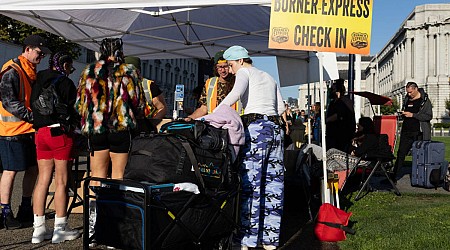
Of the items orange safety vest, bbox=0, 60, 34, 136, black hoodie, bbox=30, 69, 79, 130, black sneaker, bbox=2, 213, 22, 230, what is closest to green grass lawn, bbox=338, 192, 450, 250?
black hoodie, bbox=30, 69, 79, 130

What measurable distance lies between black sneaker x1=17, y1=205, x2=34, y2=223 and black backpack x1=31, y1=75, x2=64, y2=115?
1571 mm

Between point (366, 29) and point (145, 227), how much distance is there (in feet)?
11.0

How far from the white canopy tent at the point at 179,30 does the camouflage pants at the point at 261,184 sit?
3.14 m

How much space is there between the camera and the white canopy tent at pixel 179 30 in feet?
28.1

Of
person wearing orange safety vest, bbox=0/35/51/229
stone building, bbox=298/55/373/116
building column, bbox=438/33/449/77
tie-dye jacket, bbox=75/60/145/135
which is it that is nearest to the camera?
tie-dye jacket, bbox=75/60/145/135

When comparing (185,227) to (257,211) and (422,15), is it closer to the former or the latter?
(257,211)

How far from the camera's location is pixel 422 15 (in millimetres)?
125500

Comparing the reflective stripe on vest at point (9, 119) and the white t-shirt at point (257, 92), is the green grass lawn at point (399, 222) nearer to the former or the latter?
the white t-shirt at point (257, 92)

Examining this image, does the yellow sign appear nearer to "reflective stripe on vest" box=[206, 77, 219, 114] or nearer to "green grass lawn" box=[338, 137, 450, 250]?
"reflective stripe on vest" box=[206, 77, 219, 114]

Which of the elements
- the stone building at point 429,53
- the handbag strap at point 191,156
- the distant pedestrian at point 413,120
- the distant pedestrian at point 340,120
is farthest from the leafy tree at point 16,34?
the stone building at point 429,53

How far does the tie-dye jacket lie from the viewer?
468 centimetres

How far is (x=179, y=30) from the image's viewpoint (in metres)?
9.97

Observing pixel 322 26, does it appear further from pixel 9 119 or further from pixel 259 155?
pixel 9 119

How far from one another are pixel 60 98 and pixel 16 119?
0.94m
